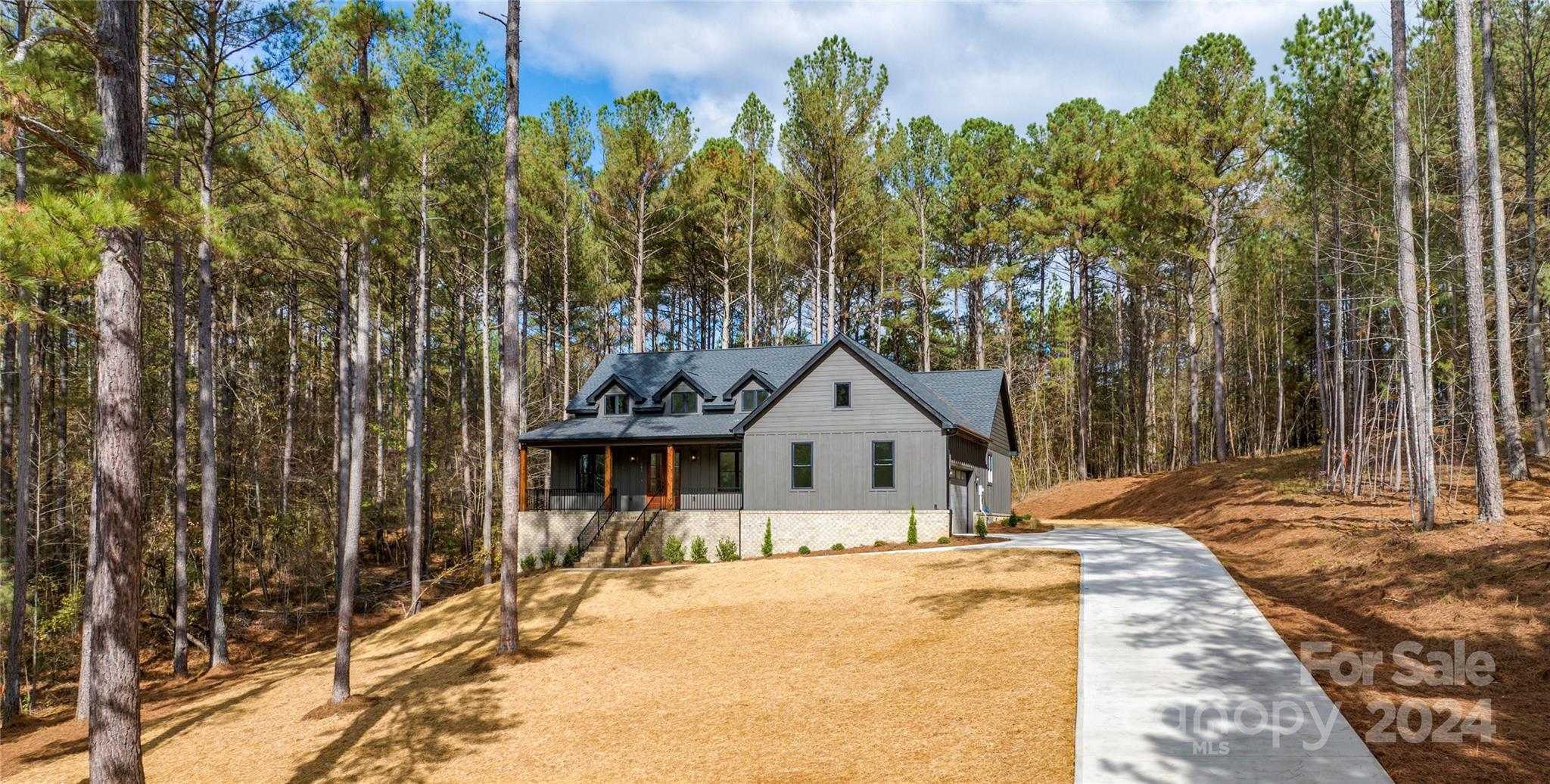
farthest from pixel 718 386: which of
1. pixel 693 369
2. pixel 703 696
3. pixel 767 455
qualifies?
pixel 703 696

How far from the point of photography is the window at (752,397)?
85.0 feet

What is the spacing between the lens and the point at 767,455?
23.4 metres

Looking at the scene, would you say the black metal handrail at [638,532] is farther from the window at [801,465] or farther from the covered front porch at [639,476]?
the window at [801,465]

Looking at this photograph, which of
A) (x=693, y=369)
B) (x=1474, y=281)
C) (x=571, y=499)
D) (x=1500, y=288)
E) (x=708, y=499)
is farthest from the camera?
(x=693, y=369)

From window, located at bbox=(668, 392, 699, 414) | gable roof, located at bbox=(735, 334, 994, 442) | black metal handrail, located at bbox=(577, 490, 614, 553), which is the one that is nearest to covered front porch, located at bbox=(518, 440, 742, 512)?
black metal handrail, located at bbox=(577, 490, 614, 553)

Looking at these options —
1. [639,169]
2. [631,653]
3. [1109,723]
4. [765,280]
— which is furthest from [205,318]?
[765,280]

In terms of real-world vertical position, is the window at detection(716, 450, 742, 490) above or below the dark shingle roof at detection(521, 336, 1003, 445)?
below

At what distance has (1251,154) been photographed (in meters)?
30.3

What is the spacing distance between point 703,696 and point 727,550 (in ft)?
40.2

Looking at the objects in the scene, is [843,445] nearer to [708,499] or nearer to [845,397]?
[845,397]

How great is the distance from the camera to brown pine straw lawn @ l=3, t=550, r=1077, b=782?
7.78 metres

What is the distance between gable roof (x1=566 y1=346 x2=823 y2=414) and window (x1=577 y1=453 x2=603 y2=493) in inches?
67.0

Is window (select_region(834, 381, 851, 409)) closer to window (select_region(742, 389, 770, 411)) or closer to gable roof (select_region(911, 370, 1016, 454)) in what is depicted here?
window (select_region(742, 389, 770, 411))

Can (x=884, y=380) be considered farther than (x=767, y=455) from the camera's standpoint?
No
